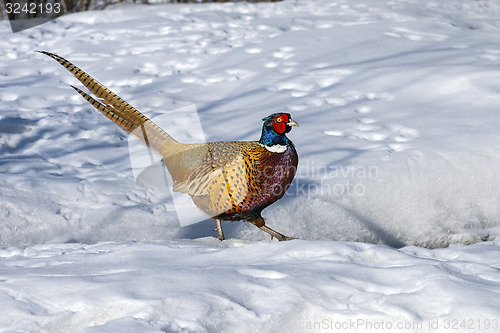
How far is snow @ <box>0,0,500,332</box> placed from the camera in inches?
85.7

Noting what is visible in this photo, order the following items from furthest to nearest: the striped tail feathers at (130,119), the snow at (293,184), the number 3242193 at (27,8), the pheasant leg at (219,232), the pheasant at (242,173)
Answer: the number 3242193 at (27,8)
the striped tail feathers at (130,119)
the pheasant leg at (219,232)
the pheasant at (242,173)
the snow at (293,184)

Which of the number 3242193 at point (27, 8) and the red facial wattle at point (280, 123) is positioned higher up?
the red facial wattle at point (280, 123)

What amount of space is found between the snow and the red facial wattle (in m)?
0.51

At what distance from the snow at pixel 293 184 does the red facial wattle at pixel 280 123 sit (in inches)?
20.2

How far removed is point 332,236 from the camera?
3.23m

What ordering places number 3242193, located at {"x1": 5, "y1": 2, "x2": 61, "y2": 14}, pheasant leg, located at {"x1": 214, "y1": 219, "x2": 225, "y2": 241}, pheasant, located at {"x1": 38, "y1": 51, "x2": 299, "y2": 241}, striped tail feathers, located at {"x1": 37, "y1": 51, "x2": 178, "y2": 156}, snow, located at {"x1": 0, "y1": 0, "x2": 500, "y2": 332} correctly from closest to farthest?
1. snow, located at {"x1": 0, "y1": 0, "x2": 500, "y2": 332}
2. pheasant, located at {"x1": 38, "y1": 51, "x2": 299, "y2": 241}
3. pheasant leg, located at {"x1": 214, "y1": 219, "x2": 225, "y2": 241}
4. striped tail feathers, located at {"x1": 37, "y1": 51, "x2": 178, "y2": 156}
5. number 3242193, located at {"x1": 5, "y1": 2, "x2": 61, "y2": 14}

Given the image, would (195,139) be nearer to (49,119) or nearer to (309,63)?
(49,119)


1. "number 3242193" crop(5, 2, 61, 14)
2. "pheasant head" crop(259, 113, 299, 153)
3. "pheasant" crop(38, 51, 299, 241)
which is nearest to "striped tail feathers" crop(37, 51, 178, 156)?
"pheasant" crop(38, 51, 299, 241)

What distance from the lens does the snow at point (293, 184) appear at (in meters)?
2.18

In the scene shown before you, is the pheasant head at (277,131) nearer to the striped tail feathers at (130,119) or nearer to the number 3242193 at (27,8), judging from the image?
the striped tail feathers at (130,119)

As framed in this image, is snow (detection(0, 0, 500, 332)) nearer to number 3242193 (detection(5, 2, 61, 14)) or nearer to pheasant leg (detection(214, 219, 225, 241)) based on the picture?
pheasant leg (detection(214, 219, 225, 241))

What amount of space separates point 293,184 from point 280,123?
2.77ft

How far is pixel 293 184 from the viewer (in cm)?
358

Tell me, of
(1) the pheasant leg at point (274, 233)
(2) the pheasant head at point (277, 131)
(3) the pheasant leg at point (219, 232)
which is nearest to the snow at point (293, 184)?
(3) the pheasant leg at point (219, 232)
